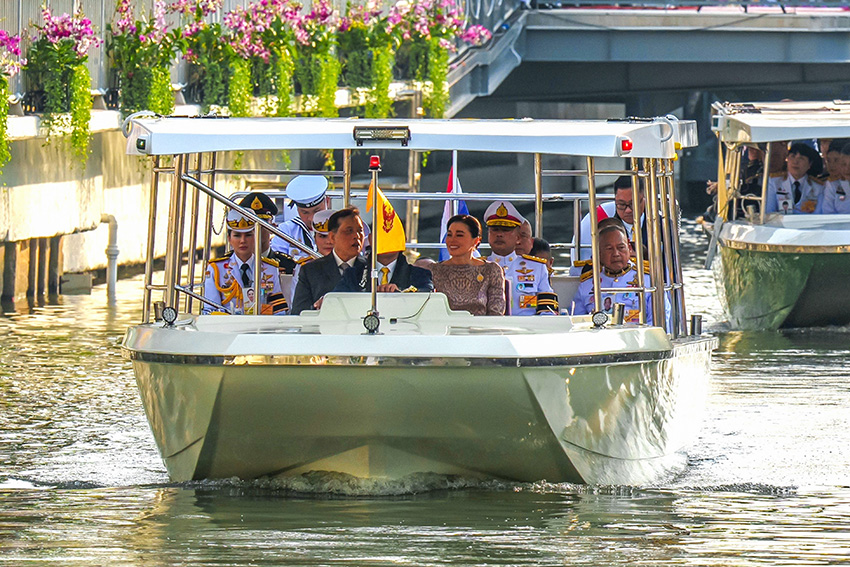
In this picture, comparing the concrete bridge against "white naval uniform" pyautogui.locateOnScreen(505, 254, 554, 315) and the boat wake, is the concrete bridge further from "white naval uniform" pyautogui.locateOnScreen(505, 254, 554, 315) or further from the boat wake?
the boat wake

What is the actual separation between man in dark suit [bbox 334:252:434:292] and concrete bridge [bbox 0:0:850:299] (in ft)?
36.9

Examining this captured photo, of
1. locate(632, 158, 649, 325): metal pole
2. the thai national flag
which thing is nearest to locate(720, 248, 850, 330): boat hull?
the thai national flag

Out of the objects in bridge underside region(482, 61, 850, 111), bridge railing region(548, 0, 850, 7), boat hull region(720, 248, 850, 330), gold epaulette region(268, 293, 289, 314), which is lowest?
boat hull region(720, 248, 850, 330)

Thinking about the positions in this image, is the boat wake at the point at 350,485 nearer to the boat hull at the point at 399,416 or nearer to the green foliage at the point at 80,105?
the boat hull at the point at 399,416

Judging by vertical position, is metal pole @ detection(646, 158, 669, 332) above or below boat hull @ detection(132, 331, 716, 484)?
above

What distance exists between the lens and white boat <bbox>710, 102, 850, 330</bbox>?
59.4 ft

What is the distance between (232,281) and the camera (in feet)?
37.8

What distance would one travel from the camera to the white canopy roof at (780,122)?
717 inches

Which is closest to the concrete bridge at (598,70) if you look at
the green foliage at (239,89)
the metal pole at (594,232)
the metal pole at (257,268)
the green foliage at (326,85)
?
the green foliage at (239,89)

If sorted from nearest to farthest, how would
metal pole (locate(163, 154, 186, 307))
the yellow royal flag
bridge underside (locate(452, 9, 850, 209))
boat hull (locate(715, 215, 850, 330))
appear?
the yellow royal flag
metal pole (locate(163, 154, 186, 307))
boat hull (locate(715, 215, 850, 330))
bridge underside (locate(452, 9, 850, 209))

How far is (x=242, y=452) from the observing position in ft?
31.2

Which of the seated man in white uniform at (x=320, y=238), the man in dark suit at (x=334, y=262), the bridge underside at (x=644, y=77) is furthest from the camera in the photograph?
the bridge underside at (x=644, y=77)

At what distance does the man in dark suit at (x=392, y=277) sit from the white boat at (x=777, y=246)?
27.6ft

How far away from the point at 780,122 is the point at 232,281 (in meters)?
8.22
